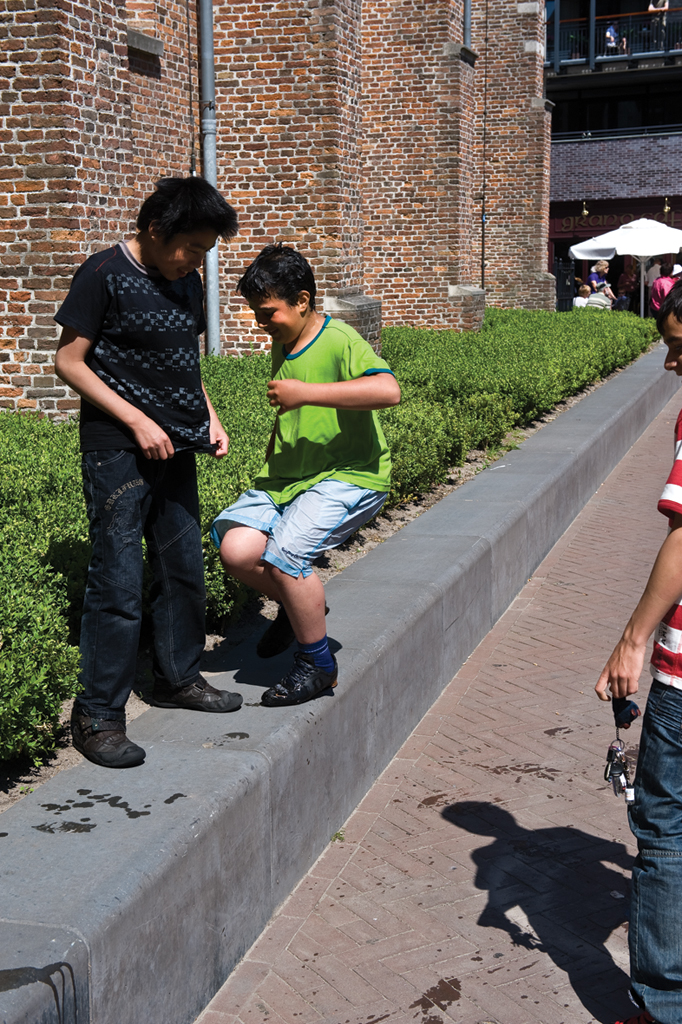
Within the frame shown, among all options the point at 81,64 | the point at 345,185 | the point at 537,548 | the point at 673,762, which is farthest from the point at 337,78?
the point at 673,762

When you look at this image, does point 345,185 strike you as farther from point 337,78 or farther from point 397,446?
point 397,446

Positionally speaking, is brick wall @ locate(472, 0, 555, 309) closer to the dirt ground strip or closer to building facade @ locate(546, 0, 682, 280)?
building facade @ locate(546, 0, 682, 280)

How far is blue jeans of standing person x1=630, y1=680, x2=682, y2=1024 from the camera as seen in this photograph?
266 cm

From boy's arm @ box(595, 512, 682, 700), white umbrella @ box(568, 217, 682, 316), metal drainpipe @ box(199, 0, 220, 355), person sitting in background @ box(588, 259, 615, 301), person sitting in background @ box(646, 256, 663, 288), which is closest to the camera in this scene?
boy's arm @ box(595, 512, 682, 700)

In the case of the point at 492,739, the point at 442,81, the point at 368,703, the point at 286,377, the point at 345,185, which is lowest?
the point at 492,739

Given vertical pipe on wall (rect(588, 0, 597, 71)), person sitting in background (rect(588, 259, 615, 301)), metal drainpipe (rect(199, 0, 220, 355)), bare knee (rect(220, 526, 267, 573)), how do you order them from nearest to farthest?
1. bare knee (rect(220, 526, 267, 573))
2. metal drainpipe (rect(199, 0, 220, 355))
3. person sitting in background (rect(588, 259, 615, 301))
4. vertical pipe on wall (rect(588, 0, 597, 71))

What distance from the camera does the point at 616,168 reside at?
38219mm

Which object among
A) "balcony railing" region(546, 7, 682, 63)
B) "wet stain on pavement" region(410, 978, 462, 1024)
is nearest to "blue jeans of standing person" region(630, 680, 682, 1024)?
"wet stain on pavement" region(410, 978, 462, 1024)

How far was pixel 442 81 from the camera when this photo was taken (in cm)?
1820

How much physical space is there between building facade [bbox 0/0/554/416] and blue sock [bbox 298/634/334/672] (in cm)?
522

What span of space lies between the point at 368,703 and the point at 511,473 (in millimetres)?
4188

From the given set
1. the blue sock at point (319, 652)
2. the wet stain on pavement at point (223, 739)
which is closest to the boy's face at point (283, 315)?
the blue sock at point (319, 652)

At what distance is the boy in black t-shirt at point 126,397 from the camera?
3.32 m

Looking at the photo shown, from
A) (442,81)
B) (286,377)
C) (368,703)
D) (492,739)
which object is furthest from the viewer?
(442,81)
